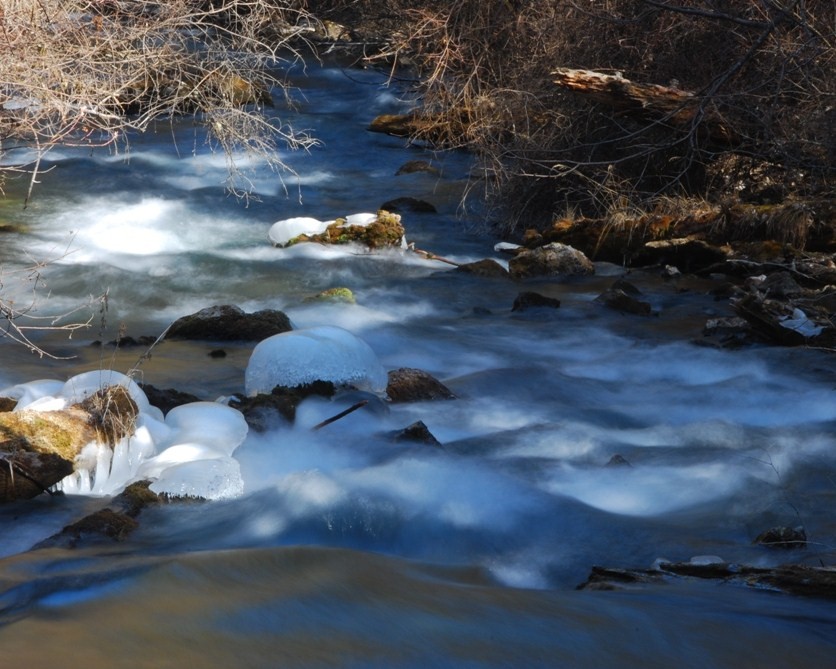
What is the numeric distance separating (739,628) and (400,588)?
3.04ft

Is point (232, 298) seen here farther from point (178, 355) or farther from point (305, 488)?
point (305, 488)

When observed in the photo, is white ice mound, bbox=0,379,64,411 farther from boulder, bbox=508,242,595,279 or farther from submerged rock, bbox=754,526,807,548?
boulder, bbox=508,242,595,279

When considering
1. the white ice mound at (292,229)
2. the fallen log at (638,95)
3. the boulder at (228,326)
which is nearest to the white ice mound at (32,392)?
the boulder at (228,326)

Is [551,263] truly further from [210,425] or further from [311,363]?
[210,425]

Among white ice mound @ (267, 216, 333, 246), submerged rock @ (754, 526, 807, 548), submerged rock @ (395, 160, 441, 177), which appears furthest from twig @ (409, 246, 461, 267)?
submerged rock @ (754, 526, 807, 548)

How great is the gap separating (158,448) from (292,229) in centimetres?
521

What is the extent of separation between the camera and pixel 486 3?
10.8m

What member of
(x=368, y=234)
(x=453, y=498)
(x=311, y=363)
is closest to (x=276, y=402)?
(x=311, y=363)

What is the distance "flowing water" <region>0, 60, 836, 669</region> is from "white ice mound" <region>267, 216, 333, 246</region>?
27cm

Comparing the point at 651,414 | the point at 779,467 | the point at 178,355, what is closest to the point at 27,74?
the point at 178,355

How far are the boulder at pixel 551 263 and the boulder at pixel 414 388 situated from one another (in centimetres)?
310

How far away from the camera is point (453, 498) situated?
394cm

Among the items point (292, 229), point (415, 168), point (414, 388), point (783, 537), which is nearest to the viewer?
point (783, 537)

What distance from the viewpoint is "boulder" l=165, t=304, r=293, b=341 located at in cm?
629
